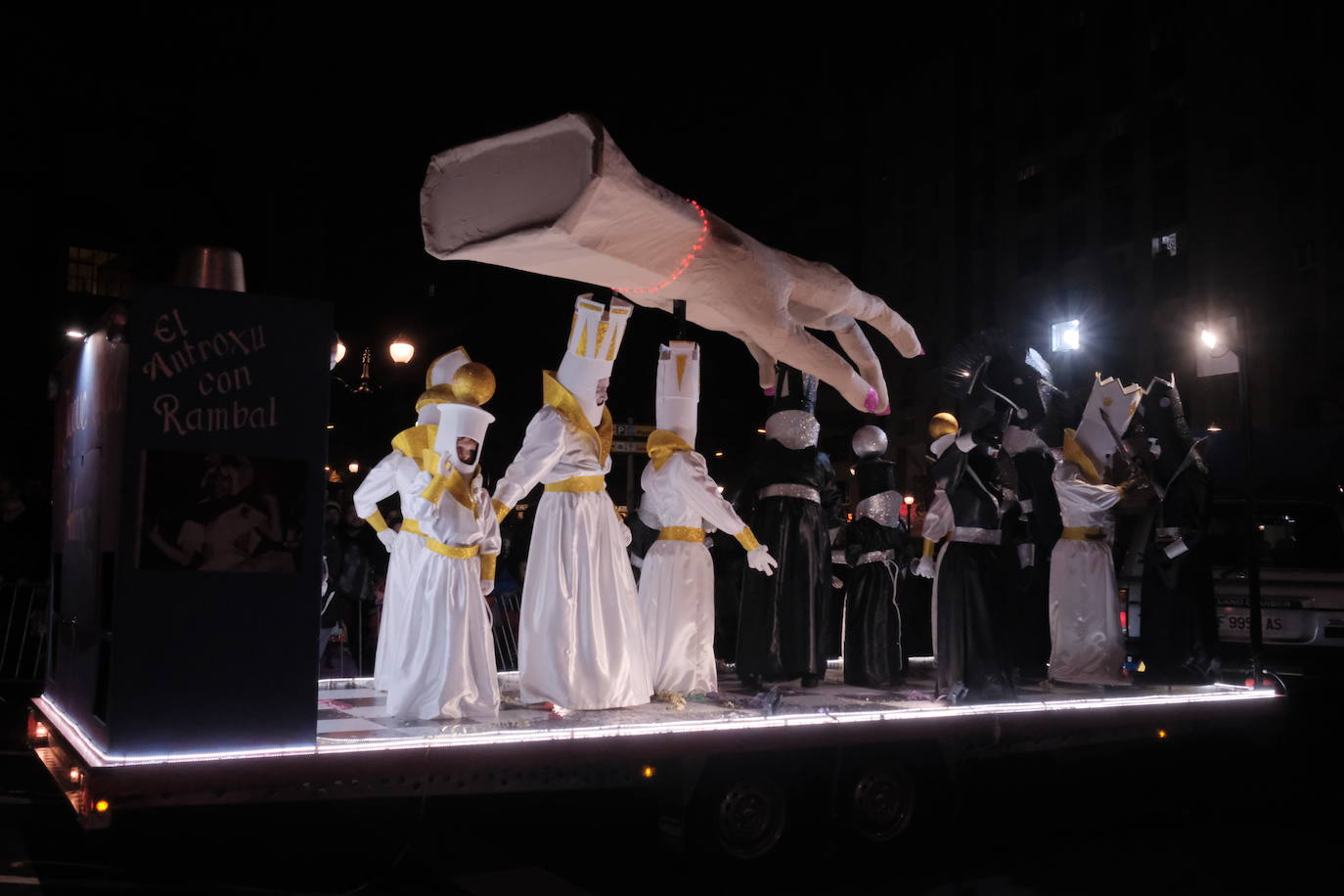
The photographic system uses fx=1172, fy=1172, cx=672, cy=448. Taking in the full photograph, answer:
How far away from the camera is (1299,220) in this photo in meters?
26.3

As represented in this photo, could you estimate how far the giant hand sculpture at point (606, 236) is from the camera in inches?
206

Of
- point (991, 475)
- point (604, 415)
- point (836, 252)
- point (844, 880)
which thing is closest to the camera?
point (844, 880)

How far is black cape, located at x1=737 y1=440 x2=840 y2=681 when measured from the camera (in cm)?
710

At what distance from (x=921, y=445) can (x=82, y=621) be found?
3232 cm

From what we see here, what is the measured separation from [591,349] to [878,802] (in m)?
2.79

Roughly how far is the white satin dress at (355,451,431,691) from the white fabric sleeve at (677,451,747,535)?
149 cm

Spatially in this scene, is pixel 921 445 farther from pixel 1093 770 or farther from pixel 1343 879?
pixel 1343 879

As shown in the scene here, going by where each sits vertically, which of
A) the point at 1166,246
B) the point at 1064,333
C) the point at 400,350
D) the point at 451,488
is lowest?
the point at 451,488

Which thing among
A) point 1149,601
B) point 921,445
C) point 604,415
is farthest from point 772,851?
point 921,445

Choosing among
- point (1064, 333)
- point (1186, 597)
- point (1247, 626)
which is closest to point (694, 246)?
point (1186, 597)

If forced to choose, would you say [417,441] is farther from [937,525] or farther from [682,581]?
[937,525]

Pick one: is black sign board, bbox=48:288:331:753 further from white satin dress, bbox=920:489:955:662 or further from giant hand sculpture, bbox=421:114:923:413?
white satin dress, bbox=920:489:955:662

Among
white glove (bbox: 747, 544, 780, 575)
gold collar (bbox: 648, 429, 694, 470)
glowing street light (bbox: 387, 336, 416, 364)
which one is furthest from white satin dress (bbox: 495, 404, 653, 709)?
glowing street light (bbox: 387, 336, 416, 364)

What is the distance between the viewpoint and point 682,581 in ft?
22.3
